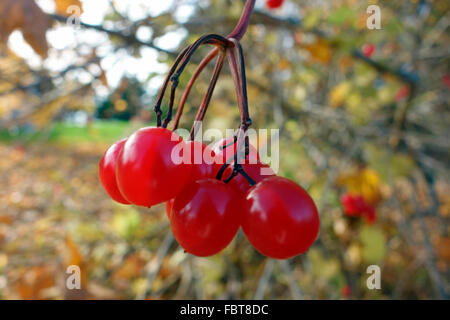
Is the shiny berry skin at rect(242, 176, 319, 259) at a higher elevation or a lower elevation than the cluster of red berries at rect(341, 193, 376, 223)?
lower

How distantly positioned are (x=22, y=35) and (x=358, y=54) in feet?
6.83

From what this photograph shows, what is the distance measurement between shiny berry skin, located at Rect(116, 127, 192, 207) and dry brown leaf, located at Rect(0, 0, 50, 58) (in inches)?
43.7

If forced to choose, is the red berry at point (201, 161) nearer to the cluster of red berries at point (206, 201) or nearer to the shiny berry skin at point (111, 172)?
the cluster of red berries at point (206, 201)

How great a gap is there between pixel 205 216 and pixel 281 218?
0.14m

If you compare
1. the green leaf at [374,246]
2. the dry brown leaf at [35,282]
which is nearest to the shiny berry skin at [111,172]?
the dry brown leaf at [35,282]

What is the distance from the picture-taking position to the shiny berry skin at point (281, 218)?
577 mm

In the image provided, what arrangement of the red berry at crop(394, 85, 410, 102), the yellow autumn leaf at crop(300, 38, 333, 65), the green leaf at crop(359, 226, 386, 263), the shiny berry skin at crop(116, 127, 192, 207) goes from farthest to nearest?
the red berry at crop(394, 85, 410, 102) < the yellow autumn leaf at crop(300, 38, 333, 65) < the green leaf at crop(359, 226, 386, 263) < the shiny berry skin at crop(116, 127, 192, 207)

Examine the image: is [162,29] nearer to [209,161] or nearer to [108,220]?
[209,161]

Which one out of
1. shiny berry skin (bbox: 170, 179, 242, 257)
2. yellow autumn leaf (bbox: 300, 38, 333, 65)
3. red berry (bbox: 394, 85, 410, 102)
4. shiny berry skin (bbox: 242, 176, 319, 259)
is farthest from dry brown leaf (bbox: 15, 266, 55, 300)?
red berry (bbox: 394, 85, 410, 102)

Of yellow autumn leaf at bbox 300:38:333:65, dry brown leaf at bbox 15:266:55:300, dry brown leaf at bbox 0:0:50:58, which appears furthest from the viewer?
yellow autumn leaf at bbox 300:38:333:65

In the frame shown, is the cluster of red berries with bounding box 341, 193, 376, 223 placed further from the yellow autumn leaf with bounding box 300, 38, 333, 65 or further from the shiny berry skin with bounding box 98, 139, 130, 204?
the shiny berry skin with bounding box 98, 139, 130, 204

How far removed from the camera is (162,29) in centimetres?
219

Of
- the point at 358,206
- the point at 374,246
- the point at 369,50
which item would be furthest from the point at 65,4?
the point at 369,50

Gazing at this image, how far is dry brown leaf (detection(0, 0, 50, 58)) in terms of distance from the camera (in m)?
1.35
